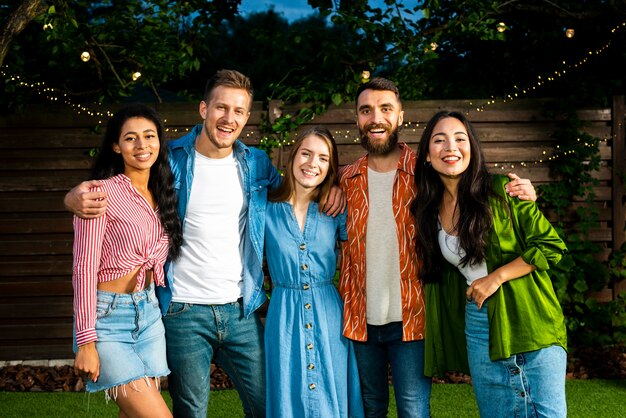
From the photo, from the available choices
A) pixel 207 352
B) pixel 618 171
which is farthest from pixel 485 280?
pixel 618 171

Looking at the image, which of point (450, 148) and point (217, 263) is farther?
point (217, 263)

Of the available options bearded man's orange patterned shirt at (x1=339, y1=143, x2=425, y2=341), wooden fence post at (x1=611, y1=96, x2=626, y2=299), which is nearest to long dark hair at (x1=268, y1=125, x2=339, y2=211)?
bearded man's orange patterned shirt at (x1=339, y1=143, x2=425, y2=341)

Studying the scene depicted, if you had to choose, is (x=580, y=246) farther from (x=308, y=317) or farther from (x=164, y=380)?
(x=164, y=380)

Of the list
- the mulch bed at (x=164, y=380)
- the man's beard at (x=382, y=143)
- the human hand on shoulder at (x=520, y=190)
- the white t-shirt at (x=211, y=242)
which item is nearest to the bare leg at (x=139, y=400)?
the white t-shirt at (x=211, y=242)

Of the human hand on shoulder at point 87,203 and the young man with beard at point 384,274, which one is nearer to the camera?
the human hand on shoulder at point 87,203

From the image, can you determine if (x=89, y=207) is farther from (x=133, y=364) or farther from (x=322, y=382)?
(x=322, y=382)

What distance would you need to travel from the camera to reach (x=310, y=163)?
3.17 metres

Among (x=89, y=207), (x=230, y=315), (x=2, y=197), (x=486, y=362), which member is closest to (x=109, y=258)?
(x=89, y=207)

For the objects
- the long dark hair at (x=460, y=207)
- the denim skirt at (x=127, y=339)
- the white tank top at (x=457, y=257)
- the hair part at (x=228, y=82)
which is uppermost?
the hair part at (x=228, y=82)

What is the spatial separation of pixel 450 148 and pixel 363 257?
2.14 ft

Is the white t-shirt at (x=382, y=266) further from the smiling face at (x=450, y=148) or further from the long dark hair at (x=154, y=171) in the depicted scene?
the long dark hair at (x=154, y=171)

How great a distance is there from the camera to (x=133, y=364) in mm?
2684

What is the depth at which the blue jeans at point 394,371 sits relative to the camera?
3.13 meters

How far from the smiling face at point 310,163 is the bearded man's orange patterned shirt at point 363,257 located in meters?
0.18
